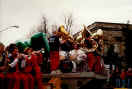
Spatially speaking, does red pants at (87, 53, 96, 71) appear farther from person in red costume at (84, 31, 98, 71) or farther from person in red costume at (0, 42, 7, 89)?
person in red costume at (0, 42, 7, 89)

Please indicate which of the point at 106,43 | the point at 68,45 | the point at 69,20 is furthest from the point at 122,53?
the point at 68,45

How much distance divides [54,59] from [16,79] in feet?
4.60

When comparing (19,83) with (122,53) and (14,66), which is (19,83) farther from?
(122,53)

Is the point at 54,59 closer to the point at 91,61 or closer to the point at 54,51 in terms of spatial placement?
the point at 54,51

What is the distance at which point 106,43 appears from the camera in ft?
128

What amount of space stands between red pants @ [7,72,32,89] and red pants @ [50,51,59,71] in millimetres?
1135

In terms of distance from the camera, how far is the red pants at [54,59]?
686 centimetres

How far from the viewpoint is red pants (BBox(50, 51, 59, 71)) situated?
22.5 ft

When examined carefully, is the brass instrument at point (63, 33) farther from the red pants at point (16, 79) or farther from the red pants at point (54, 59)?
the red pants at point (16, 79)

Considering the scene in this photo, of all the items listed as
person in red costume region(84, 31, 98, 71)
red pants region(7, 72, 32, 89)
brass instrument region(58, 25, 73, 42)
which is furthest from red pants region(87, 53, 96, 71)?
red pants region(7, 72, 32, 89)

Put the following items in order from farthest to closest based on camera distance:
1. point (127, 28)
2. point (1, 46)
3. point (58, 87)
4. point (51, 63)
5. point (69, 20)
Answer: point (127, 28)
point (69, 20)
point (51, 63)
point (1, 46)
point (58, 87)

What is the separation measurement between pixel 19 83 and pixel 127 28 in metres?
33.6

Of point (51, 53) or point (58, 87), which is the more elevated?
point (51, 53)

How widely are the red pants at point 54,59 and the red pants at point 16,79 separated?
114cm
